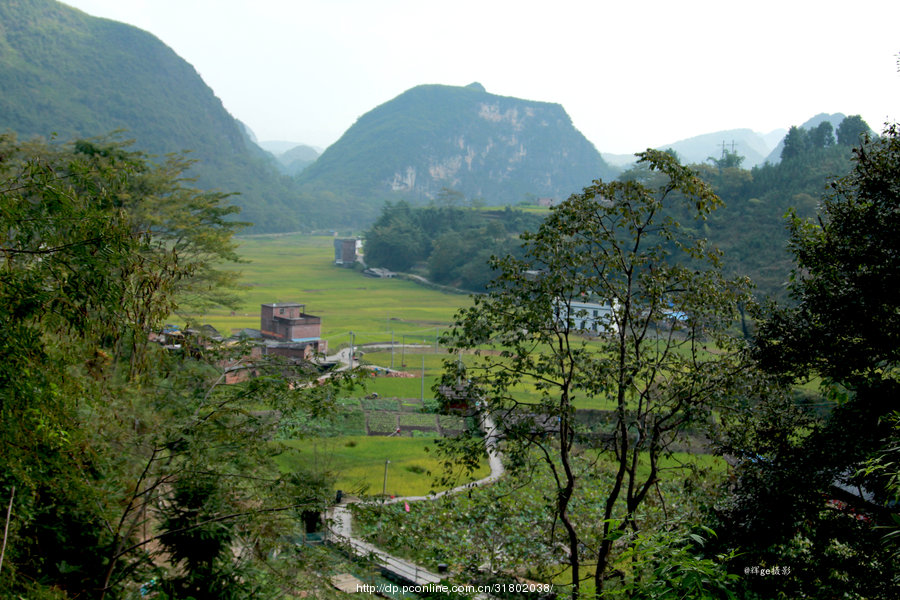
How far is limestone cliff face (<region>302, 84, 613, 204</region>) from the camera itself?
124 m

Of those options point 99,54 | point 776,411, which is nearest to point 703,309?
point 776,411

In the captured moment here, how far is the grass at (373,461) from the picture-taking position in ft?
47.1

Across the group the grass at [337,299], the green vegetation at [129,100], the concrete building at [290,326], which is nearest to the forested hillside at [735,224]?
the grass at [337,299]

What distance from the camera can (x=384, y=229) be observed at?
59438mm

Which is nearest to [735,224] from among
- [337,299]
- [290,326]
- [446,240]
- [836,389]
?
[446,240]

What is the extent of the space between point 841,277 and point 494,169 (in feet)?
438

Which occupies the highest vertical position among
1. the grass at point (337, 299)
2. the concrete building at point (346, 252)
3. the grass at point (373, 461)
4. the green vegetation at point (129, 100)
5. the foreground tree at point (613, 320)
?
the green vegetation at point (129, 100)

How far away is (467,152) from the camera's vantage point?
135750mm

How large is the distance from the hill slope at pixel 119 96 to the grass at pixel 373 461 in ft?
188

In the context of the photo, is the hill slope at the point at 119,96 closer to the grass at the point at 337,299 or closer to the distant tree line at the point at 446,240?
the grass at the point at 337,299

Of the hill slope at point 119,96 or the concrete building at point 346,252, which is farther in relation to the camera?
the hill slope at point 119,96

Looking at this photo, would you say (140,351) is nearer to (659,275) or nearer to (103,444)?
(103,444)

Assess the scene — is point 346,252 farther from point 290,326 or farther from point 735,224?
point 290,326

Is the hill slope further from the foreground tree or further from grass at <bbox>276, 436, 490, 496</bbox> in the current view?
the foreground tree
